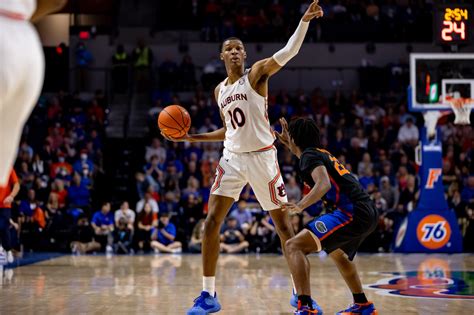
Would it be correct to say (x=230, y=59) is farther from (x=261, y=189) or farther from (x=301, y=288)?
(x=301, y=288)

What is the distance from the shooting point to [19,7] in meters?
2.61

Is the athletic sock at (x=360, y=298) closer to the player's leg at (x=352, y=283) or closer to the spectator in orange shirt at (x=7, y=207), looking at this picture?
the player's leg at (x=352, y=283)

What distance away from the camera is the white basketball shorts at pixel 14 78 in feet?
8.21

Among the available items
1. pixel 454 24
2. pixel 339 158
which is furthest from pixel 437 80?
pixel 339 158

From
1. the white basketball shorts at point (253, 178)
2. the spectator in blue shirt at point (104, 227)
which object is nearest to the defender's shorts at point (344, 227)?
the white basketball shorts at point (253, 178)

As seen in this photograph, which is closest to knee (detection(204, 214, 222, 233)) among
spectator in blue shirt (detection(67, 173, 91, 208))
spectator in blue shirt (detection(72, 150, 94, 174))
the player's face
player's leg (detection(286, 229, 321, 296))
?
player's leg (detection(286, 229, 321, 296))

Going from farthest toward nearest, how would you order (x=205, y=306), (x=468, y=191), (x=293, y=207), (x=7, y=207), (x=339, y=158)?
(x=339, y=158), (x=468, y=191), (x=7, y=207), (x=205, y=306), (x=293, y=207)

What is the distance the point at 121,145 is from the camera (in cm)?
1778

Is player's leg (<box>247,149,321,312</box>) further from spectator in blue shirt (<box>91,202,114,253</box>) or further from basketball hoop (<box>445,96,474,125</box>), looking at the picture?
spectator in blue shirt (<box>91,202,114,253</box>)

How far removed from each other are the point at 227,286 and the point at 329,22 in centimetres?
1409

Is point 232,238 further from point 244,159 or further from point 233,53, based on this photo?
point 233,53

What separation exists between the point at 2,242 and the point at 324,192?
22.8 ft

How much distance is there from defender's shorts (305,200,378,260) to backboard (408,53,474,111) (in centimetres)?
751

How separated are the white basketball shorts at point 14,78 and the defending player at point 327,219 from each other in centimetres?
257
